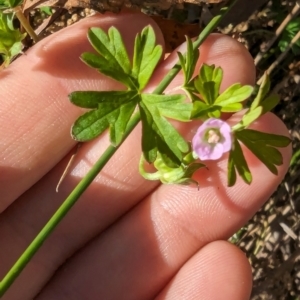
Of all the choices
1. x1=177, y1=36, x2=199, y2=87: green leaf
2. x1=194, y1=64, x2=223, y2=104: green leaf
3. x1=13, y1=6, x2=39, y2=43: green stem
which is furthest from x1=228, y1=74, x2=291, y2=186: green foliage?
x1=13, y1=6, x2=39, y2=43: green stem

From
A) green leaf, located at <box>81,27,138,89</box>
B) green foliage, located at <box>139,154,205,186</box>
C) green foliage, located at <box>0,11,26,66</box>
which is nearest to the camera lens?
green leaf, located at <box>81,27,138,89</box>

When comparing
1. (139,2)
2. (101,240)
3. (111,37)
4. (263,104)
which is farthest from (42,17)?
(263,104)

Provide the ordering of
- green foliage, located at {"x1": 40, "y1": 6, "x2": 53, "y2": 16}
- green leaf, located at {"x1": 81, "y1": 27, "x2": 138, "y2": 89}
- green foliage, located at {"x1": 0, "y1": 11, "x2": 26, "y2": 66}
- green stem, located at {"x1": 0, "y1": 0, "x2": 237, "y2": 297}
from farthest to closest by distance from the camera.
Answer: green foliage, located at {"x1": 40, "y1": 6, "x2": 53, "y2": 16}, green foliage, located at {"x1": 0, "y1": 11, "x2": 26, "y2": 66}, green leaf, located at {"x1": 81, "y1": 27, "x2": 138, "y2": 89}, green stem, located at {"x1": 0, "y1": 0, "x2": 237, "y2": 297}

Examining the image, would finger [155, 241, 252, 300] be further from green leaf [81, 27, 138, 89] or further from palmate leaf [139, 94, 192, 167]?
green leaf [81, 27, 138, 89]

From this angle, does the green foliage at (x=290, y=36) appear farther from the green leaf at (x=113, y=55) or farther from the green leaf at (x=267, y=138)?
the green leaf at (x=113, y=55)

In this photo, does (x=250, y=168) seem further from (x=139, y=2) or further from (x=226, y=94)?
(x=139, y=2)

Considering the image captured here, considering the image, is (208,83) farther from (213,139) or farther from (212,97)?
(213,139)
